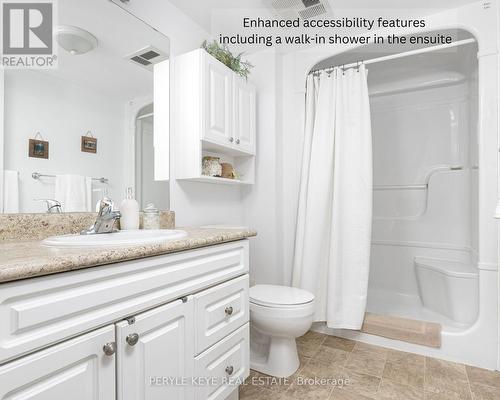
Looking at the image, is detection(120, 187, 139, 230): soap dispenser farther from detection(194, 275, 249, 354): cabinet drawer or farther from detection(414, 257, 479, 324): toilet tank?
detection(414, 257, 479, 324): toilet tank

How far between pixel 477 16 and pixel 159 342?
2.47m

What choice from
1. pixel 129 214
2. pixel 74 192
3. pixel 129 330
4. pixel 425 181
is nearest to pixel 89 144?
pixel 74 192

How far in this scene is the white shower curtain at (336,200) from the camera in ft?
7.00

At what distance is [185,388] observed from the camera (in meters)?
1.12

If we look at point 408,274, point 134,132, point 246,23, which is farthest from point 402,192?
point 134,132

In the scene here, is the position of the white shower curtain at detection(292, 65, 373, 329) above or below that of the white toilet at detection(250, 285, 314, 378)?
above

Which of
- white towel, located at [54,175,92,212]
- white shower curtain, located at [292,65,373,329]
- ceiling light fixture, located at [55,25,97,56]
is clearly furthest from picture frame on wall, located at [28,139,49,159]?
white shower curtain, located at [292,65,373,329]

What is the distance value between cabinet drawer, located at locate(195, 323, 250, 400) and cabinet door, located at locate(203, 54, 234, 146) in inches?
43.6

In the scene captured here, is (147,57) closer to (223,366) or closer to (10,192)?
(10,192)

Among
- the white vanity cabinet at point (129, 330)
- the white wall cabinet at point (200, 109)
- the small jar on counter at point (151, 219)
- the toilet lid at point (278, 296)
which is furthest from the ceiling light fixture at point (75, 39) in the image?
the toilet lid at point (278, 296)

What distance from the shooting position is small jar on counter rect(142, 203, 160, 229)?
1600mm

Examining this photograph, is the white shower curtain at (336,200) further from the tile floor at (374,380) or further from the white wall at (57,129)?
the white wall at (57,129)

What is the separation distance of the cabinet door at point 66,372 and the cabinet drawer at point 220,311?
38 centimetres

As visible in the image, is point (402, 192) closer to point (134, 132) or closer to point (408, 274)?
point (408, 274)
